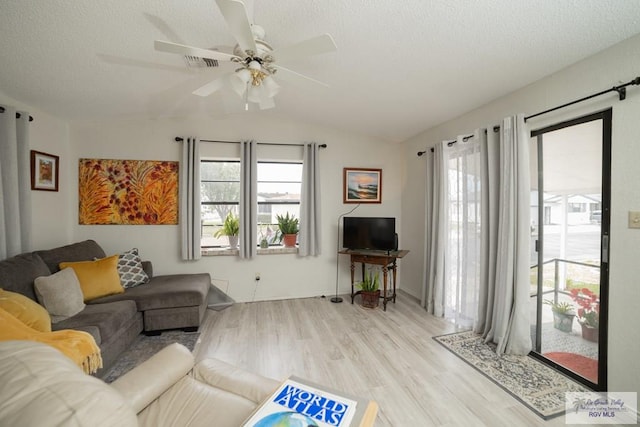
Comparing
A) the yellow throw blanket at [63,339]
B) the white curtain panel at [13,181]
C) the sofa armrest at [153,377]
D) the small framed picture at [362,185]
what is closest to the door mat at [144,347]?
the yellow throw blanket at [63,339]

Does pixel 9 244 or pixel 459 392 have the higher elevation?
pixel 9 244

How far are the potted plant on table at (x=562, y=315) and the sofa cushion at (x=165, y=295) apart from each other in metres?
3.42

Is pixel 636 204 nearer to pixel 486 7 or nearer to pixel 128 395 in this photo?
pixel 486 7

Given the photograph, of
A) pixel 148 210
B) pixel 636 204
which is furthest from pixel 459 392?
pixel 148 210

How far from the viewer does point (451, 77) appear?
93.4 inches

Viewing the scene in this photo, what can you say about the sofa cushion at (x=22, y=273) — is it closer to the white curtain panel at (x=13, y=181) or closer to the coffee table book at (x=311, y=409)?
the white curtain panel at (x=13, y=181)

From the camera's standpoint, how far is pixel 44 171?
3.07 m

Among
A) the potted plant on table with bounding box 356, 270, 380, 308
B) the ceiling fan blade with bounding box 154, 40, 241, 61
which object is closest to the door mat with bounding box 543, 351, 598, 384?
the potted plant on table with bounding box 356, 270, 380, 308

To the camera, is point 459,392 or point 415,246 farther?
point 415,246

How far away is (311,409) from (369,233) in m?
2.88

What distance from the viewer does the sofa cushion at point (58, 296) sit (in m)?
2.18

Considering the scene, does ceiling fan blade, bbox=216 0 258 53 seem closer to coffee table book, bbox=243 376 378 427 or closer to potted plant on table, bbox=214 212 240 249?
coffee table book, bbox=243 376 378 427

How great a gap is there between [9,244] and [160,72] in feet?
6.95

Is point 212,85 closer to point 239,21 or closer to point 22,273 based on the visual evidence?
point 239,21
